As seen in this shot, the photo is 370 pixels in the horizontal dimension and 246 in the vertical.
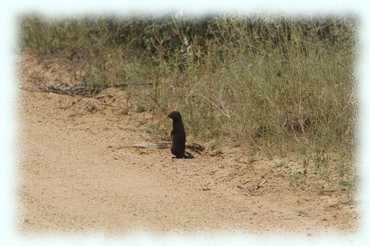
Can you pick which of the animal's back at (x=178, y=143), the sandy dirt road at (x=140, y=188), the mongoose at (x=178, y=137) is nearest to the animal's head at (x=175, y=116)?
the mongoose at (x=178, y=137)

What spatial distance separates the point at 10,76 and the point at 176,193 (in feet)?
13.2

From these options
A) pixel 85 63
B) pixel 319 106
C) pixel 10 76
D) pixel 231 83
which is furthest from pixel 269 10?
pixel 10 76

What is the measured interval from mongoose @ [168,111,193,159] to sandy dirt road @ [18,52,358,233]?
9 centimetres

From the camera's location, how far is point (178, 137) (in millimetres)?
7363

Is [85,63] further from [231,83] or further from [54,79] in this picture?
[231,83]

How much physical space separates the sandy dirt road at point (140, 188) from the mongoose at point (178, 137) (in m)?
0.09

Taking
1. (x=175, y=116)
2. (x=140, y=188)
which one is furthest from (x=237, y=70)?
(x=140, y=188)

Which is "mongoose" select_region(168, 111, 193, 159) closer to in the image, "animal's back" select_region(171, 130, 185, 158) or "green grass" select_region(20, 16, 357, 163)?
"animal's back" select_region(171, 130, 185, 158)

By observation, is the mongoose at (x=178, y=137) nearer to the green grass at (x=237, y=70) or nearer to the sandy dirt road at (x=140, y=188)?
the sandy dirt road at (x=140, y=188)

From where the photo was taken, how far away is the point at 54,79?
9727mm

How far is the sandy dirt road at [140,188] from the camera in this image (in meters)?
5.73

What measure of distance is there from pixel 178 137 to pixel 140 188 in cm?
95

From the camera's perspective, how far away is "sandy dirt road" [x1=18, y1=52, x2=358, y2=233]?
18.8 feet

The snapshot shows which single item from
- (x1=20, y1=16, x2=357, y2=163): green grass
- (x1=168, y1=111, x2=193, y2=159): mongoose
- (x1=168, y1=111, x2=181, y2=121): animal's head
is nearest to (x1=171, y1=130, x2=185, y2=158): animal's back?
(x1=168, y1=111, x2=193, y2=159): mongoose
